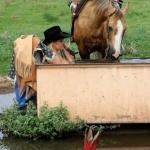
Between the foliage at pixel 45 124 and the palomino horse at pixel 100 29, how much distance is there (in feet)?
3.75

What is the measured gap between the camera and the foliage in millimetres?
8906

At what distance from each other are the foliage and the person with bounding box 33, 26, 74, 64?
821 mm

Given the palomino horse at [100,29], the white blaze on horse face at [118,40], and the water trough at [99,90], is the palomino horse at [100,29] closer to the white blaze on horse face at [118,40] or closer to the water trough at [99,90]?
the white blaze on horse face at [118,40]

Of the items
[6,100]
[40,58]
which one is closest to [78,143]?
[40,58]

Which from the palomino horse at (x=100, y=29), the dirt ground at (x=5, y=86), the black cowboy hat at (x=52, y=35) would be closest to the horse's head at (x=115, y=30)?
the palomino horse at (x=100, y=29)

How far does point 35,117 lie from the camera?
911cm

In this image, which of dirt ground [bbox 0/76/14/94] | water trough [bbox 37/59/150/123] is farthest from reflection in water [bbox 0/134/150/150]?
dirt ground [bbox 0/76/14/94]

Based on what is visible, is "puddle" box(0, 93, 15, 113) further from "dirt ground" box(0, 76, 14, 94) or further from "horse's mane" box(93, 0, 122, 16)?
"horse's mane" box(93, 0, 122, 16)

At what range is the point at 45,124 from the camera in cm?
895

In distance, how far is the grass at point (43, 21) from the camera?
16016 millimetres

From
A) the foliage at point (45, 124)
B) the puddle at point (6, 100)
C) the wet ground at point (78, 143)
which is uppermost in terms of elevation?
the foliage at point (45, 124)

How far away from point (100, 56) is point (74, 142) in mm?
2056

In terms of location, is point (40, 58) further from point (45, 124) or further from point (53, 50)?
point (45, 124)

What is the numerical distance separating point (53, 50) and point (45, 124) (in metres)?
1.33
